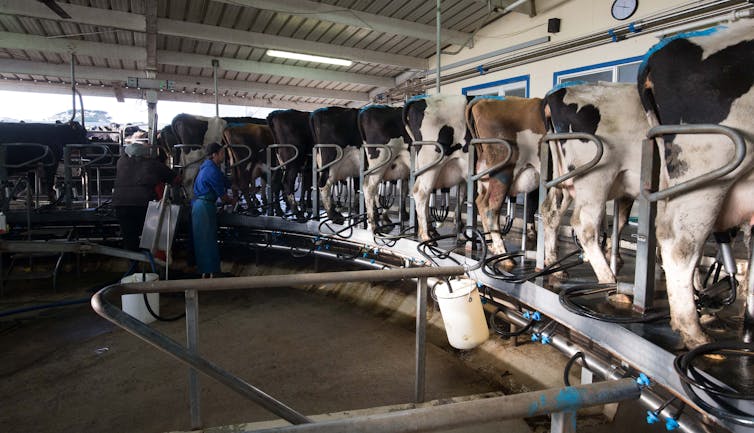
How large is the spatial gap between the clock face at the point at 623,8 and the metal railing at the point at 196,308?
5.48 metres

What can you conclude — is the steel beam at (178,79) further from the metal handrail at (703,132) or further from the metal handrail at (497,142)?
the metal handrail at (703,132)

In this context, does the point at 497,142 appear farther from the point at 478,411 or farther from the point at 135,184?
the point at 135,184

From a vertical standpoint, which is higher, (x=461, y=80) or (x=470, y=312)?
(x=461, y=80)

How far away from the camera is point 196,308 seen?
1.96 meters

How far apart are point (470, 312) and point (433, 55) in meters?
9.04

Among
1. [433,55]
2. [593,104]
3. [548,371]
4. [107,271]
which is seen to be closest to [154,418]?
[548,371]

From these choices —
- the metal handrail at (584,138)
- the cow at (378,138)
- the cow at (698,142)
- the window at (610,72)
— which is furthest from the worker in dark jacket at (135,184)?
the window at (610,72)

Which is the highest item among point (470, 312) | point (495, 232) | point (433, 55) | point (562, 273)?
point (433, 55)

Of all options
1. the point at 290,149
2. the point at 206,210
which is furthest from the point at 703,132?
the point at 290,149

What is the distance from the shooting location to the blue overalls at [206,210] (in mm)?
5082

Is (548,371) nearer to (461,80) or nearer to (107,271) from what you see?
(107,271)

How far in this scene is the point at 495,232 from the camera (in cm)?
341

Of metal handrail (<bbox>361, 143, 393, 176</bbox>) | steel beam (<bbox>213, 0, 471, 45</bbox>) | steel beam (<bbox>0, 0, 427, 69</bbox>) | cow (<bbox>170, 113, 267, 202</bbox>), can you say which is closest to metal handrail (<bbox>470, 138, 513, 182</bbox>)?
metal handrail (<bbox>361, 143, 393, 176</bbox>)

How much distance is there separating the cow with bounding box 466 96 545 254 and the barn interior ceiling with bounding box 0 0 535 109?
148 inches
